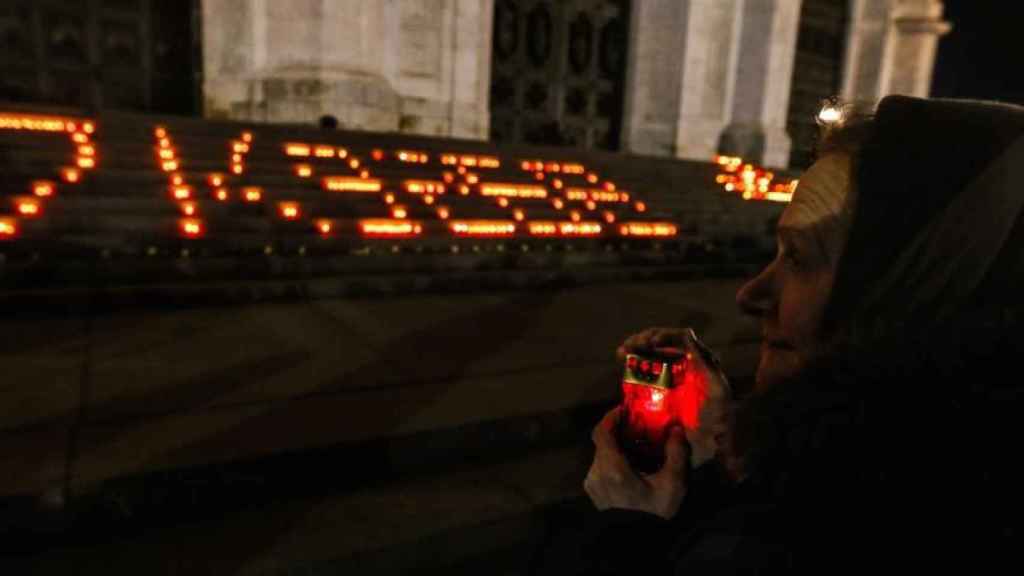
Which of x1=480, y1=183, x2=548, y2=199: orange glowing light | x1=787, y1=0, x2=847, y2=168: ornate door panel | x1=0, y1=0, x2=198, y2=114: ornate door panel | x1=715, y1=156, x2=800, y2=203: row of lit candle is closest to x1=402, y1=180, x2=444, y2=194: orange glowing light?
x1=480, y1=183, x2=548, y2=199: orange glowing light

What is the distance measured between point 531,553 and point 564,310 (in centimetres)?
318

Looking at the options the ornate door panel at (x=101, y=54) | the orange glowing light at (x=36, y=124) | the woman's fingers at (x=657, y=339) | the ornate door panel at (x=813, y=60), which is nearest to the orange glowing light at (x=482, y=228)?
the orange glowing light at (x=36, y=124)

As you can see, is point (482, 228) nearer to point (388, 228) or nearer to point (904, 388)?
point (388, 228)

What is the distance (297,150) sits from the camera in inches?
328

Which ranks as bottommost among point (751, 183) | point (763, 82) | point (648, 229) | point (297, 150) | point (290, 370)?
point (290, 370)

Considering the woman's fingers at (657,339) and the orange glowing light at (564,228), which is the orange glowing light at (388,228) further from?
the woman's fingers at (657,339)

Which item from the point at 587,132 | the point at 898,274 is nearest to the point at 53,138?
the point at 898,274

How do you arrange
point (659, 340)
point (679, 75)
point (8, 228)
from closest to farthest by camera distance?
point (659, 340) → point (8, 228) → point (679, 75)

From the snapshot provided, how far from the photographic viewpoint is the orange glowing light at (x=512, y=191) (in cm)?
865

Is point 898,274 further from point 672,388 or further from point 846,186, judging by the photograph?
point 672,388

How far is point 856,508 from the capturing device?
30.9 inches

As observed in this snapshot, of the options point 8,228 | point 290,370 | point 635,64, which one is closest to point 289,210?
point 8,228

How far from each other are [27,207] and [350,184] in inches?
120

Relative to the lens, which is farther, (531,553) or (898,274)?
(531,553)
